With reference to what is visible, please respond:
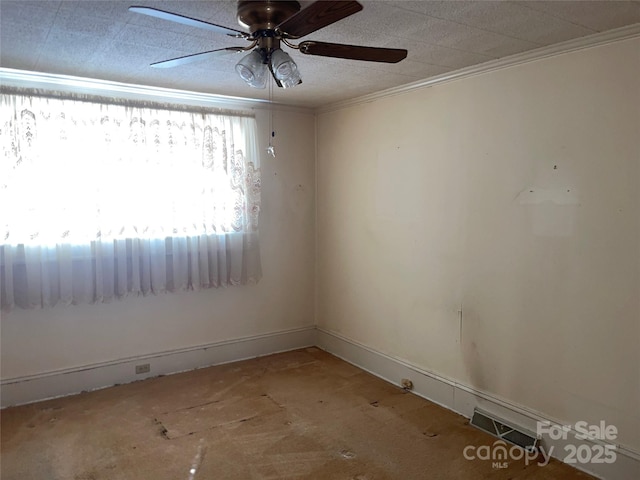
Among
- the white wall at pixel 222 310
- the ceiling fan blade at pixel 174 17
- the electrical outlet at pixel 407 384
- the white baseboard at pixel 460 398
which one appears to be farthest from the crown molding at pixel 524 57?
the electrical outlet at pixel 407 384

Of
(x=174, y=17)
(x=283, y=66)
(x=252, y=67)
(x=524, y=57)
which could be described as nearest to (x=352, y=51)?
(x=283, y=66)

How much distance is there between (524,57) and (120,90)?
9.49ft

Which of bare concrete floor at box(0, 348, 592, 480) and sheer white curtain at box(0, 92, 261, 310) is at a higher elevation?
sheer white curtain at box(0, 92, 261, 310)

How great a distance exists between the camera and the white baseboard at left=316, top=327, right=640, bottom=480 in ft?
8.22

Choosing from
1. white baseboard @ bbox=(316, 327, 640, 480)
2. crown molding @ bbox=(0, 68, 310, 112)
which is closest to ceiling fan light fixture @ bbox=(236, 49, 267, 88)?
crown molding @ bbox=(0, 68, 310, 112)

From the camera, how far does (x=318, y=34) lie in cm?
243

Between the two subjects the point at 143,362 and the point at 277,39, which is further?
the point at 143,362

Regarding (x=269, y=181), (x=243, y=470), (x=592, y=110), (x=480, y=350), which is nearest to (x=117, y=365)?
(x=243, y=470)

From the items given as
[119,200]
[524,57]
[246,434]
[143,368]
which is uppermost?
[524,57]

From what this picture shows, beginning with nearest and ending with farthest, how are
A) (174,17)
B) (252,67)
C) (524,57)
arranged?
(174,17)
(252,67)
(524,57)

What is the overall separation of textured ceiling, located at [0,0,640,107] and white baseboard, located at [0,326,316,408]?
2.23m

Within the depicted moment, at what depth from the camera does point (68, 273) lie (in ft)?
11.5

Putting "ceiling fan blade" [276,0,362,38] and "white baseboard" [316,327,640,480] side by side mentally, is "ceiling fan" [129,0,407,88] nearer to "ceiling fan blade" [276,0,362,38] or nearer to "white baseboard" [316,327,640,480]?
"ceiling fan blade" [276,0,362,38]

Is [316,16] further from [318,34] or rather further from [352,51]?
[318,34]
